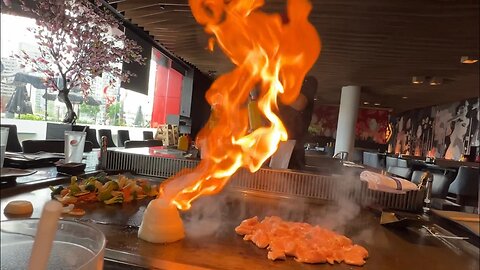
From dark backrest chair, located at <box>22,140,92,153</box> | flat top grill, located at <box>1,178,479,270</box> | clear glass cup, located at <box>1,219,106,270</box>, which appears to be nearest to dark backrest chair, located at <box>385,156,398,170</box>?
flat top grill, located at <box>1,178,479,270</box>

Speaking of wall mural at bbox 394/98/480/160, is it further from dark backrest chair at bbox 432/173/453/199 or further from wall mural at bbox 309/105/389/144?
wall mural at bbox 309/105/389/144

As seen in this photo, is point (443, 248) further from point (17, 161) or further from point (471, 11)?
point (471, 11)

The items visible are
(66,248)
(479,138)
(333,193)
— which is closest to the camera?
(66,248)

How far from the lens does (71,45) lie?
3.22m

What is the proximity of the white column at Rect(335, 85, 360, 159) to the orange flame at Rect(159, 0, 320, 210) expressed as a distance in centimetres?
805

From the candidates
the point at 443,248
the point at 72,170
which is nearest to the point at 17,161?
the point at 72,170

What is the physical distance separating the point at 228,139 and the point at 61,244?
4.26 feet

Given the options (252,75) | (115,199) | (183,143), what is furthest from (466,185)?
(115,199)

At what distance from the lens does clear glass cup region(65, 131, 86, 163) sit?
2361 mm

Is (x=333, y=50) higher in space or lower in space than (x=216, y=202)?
higher

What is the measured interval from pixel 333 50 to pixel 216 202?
176 inches

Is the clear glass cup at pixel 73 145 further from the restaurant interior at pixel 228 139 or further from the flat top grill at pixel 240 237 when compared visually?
the flat top grill at pixel 240 237

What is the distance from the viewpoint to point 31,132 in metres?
3.13

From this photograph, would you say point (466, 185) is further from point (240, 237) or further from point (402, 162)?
point (240, 237)
